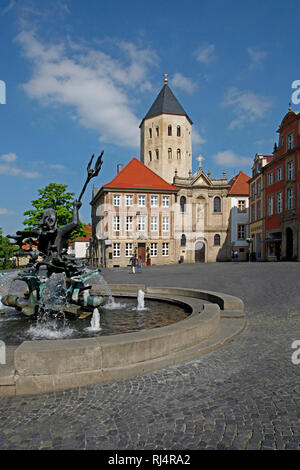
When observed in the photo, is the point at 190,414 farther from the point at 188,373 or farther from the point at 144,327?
the point at 144,327

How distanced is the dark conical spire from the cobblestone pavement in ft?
199

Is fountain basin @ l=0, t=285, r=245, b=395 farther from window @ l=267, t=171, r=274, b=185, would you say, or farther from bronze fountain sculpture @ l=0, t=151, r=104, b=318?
window @ l=267, t=171, r=274, b=185

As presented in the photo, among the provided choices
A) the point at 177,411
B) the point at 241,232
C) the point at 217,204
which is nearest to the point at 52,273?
the point at 177,411

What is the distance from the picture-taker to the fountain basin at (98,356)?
4.28m

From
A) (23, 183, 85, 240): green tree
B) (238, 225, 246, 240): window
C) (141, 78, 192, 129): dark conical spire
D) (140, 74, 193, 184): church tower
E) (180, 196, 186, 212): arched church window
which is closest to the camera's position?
(23, 183, 85, 240): green tree

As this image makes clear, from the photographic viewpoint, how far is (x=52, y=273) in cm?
877

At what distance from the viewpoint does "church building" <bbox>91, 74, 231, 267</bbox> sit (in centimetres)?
4488

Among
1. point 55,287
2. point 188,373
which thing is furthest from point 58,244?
point 188,373

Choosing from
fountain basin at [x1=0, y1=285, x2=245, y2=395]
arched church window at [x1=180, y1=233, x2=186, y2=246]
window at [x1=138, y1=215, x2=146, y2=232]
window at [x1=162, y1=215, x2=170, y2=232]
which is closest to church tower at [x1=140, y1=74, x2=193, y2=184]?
arched church window at [x1=180, y1=233, x2=186, y2=246]

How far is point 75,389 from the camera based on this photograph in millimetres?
4418

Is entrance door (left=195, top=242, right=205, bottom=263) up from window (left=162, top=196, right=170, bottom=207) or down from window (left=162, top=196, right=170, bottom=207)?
down

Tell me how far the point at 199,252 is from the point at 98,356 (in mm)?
49417

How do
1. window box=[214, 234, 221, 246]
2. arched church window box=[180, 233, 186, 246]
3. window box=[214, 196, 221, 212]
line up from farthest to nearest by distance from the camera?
1. window box=[214, 196, 221, 212]
2. window box=[214, 234, 221, 246]
3. arched church window box=[180, 233, 186, 246]

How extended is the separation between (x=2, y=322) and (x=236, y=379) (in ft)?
18.8
